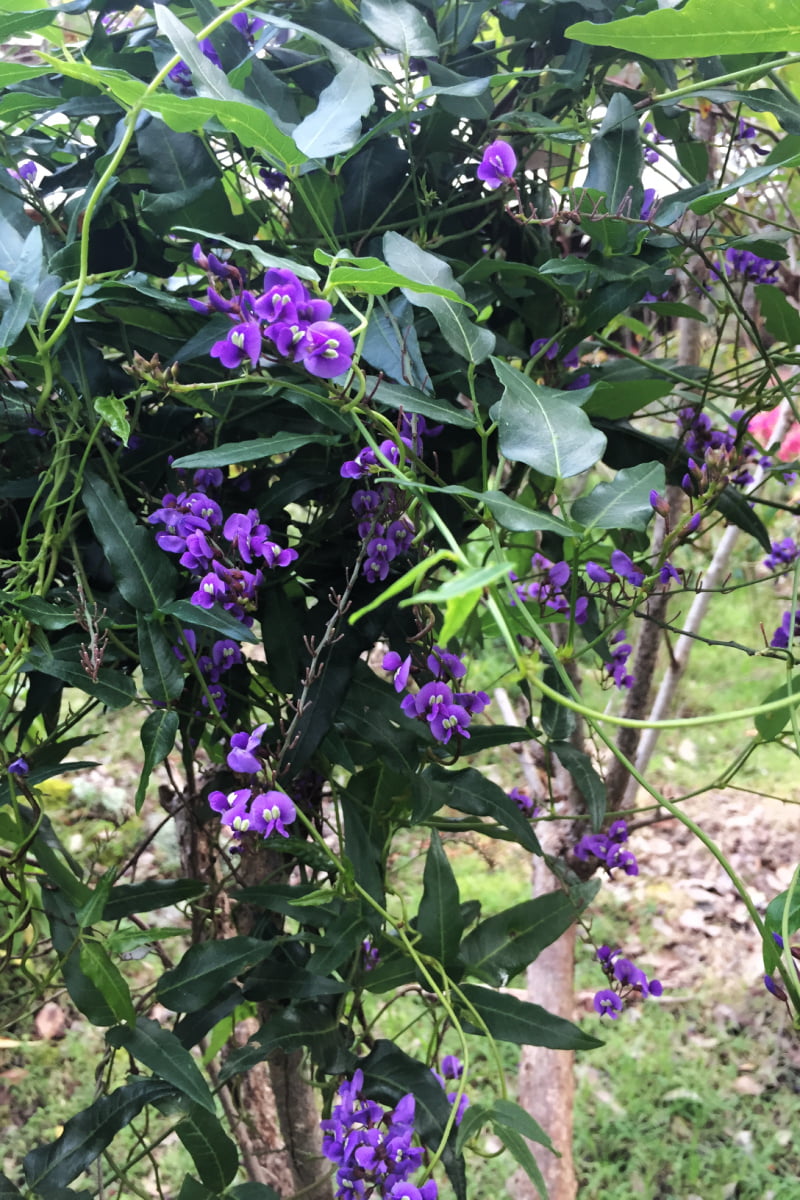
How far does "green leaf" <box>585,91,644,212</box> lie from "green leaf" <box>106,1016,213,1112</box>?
0.64 m

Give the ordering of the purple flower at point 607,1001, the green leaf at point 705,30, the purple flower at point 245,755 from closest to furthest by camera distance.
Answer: the green leaf at point 705,30 → the purple flower at point 245,755 → the purple flower at point 607,1001

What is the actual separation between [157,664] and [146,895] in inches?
8.7

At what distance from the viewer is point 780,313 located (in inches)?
28.3

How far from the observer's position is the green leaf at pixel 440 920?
0.66m

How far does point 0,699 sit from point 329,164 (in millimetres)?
434

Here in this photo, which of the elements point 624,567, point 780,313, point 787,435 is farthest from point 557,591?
point 787,435

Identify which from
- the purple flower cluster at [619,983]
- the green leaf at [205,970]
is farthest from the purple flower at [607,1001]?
the green leaf at [205,970]

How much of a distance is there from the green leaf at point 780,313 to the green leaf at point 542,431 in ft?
1.08

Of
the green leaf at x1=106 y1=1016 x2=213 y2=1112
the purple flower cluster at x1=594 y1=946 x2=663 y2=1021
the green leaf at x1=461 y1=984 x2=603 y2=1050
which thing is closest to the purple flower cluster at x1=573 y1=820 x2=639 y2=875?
the purple flower cluster at x1=594 y1=946 x2=663 y2=1021

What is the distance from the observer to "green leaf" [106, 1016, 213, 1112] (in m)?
0.58

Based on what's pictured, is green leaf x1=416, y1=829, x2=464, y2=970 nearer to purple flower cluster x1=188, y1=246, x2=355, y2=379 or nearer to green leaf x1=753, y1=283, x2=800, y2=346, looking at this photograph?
purple flower cluster x1=188, y1=246, x2=355, y2=379

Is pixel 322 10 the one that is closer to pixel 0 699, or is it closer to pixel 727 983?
pixel 0 699

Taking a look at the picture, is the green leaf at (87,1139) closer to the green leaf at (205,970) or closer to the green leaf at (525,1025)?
the green leaf at (205,970)

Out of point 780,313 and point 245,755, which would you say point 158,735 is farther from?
point 780,313
